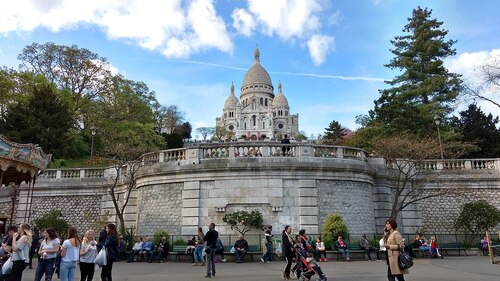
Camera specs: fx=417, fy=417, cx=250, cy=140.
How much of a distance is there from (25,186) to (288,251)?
2087cm

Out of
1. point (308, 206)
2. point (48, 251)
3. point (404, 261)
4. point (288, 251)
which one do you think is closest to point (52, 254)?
point (48, 251)

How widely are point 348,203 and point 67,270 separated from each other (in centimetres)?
1487

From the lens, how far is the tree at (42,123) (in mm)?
39688

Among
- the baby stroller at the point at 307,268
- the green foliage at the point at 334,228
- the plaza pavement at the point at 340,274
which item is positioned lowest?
the plaza pavement at the point at 340,274

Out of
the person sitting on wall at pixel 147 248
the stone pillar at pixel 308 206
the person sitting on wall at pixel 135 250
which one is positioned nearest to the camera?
the person sitting on wall at pixel 147 248

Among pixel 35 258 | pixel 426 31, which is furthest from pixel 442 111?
pixel 35 258

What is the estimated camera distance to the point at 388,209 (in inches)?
910

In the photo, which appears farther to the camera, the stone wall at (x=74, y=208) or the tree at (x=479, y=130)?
the tree at (x=479, y=130)

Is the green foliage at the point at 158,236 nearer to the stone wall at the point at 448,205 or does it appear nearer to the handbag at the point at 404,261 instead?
the handbag at the point at 404,261

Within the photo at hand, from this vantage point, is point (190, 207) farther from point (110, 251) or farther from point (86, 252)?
point (86, 252)

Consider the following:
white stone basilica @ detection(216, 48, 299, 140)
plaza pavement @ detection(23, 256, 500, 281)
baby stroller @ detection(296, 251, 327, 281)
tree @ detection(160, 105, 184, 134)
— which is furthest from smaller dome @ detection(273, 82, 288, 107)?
baby stroller @ detection(296, 251, 327, 281)

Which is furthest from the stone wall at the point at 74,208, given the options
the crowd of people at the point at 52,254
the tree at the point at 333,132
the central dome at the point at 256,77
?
the central dome at the point at 256,77

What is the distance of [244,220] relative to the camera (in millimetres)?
19172

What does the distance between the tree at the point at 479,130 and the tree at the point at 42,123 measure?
38.7 metres
